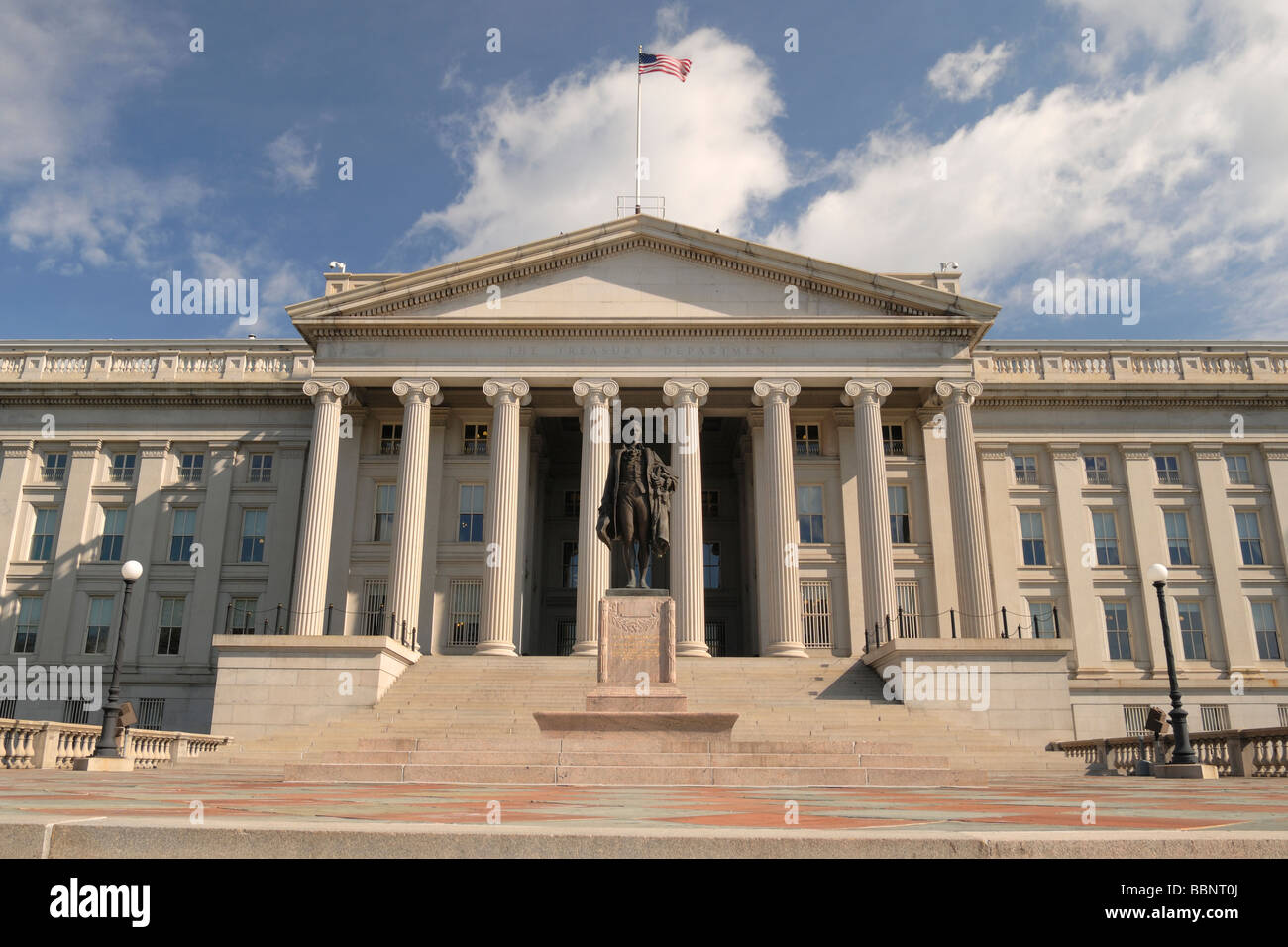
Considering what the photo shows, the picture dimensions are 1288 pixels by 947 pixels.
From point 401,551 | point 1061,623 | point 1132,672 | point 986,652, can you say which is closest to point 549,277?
point 401,551

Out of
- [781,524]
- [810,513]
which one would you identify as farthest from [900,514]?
[781,524]

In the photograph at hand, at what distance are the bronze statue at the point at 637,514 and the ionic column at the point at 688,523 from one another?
15.0 meters

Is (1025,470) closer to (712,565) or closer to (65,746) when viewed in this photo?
(712,565)

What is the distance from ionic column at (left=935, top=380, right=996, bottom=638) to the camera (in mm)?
35812

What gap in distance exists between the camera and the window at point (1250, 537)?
139 feet

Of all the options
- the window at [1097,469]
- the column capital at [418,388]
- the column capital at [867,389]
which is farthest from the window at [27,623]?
the window at [1097,469]

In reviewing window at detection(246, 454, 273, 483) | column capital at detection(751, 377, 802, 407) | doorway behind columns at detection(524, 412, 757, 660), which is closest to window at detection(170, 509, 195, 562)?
window at detection(246, 454, 273, 483)

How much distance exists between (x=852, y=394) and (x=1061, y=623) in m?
14.1

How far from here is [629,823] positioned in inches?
240

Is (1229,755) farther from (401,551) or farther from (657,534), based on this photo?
(401,551)

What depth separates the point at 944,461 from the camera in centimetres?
4116

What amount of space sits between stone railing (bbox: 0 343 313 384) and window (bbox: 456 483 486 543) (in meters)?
10.1

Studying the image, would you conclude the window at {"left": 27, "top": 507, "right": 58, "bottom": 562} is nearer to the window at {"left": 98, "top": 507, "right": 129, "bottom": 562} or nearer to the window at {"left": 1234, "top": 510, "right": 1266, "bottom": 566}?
the window at {"left": 98, "top": 507, "right": 129, "bottom": 562}

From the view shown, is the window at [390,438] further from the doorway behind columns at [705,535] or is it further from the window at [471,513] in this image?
the doorway behind columns at [705,535]
